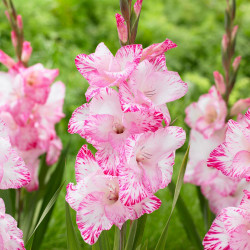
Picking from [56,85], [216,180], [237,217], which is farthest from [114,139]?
[56,85]

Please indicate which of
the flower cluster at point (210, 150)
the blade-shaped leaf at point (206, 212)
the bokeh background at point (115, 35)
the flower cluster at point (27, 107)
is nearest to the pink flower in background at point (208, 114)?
the flower cluster at point (210, 150)

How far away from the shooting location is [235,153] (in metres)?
0.78

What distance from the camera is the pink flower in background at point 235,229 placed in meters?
0.74

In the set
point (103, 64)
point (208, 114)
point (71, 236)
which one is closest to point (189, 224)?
point (208, 114)

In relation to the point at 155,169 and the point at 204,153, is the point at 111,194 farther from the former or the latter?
the point at 204,153

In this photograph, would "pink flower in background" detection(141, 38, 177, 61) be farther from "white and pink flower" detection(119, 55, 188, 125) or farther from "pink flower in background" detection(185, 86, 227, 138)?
"pink flower in background" detection(185, 86, 227, 138)

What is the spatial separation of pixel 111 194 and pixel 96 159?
3.5 inches

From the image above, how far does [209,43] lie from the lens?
184 inches

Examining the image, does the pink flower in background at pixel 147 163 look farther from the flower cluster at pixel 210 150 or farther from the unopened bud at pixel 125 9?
the flower cluster at pixel 210 150

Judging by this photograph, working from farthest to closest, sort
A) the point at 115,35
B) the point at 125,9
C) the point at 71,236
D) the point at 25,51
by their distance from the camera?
the point at 115,35, the point at 25,51, the point at 71,236, the point at 125,9

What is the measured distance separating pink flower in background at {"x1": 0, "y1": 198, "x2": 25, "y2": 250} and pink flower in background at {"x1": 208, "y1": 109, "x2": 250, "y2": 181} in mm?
356

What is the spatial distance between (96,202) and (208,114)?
78 cm

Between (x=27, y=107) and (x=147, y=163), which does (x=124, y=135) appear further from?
(x=27, y=107)

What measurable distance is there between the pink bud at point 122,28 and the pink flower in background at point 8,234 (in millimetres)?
365
